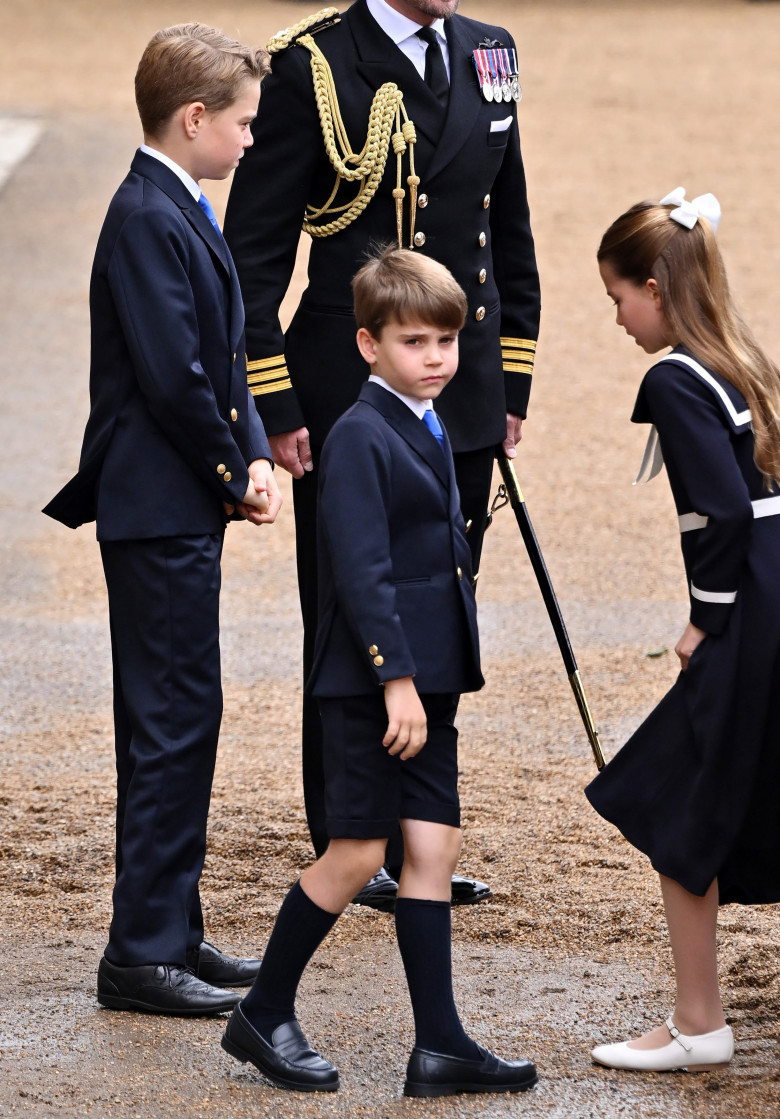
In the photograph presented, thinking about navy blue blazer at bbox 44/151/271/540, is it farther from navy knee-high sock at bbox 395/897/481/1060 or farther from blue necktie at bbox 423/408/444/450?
navy knee-high sock at bbox 395/897/481/1060

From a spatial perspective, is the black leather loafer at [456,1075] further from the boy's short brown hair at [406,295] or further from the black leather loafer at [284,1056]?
the boy's short brown hair at [406,295]

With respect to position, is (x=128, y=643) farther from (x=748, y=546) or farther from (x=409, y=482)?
(x=748, y=546)

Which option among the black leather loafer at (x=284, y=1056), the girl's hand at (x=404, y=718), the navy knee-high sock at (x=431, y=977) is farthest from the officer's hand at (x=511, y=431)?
the black leather loafer at (x=284, y=1056)

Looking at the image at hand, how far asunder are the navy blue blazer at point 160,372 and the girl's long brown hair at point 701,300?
0.74 m

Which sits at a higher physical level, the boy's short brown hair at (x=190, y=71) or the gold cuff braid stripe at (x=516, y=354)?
the boy's short brown hair at (x=190, y=71)

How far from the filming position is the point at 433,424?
280cm

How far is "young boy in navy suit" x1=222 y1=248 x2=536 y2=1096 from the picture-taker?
2.64 meters

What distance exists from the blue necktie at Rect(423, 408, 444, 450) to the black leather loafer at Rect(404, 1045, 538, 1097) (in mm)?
995

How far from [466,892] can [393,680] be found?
3.79 ft

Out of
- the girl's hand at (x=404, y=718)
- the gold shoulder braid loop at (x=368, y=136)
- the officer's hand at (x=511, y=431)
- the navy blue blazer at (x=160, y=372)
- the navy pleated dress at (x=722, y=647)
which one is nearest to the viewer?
the girl's hand at (x=404, y=718)

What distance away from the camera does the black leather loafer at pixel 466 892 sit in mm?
3625

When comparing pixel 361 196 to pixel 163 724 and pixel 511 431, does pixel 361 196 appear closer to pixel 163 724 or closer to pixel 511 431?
pixel 511 431

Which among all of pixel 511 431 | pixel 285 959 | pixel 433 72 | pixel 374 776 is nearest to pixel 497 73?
pixel 433 72

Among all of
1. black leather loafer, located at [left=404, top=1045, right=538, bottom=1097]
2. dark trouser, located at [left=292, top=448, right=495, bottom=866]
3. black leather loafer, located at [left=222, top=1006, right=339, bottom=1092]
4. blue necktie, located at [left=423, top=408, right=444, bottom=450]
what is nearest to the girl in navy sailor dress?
black leather loafer, located at [left=404, top=1045, right=538, bottom=1097]
